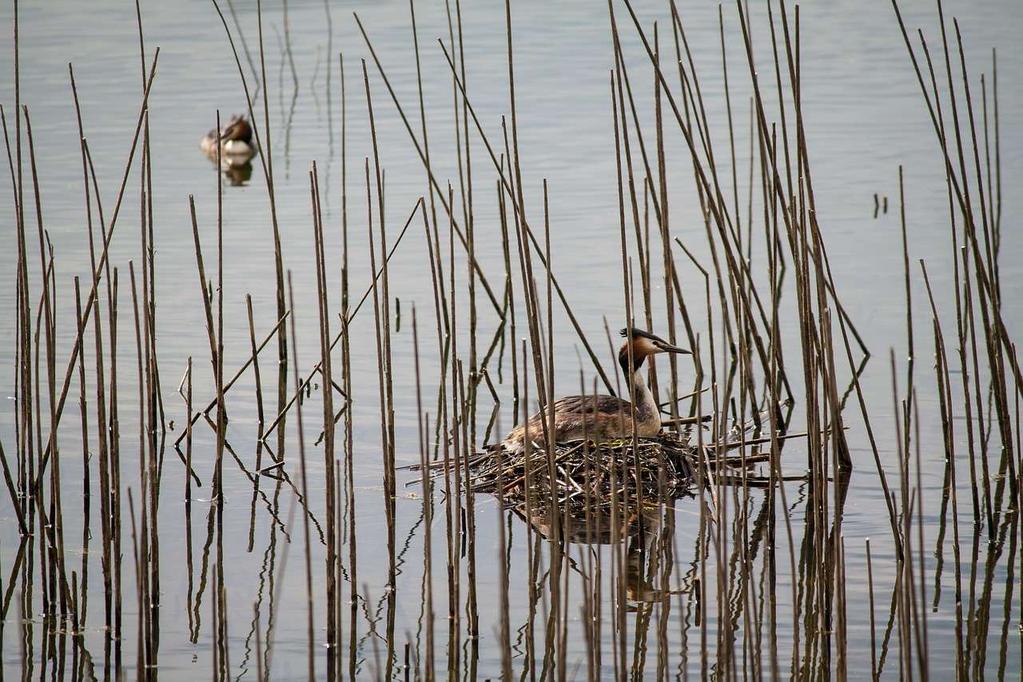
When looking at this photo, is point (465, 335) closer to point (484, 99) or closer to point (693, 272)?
point (693, 272)

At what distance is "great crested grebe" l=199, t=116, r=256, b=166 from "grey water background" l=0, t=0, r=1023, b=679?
0.26m

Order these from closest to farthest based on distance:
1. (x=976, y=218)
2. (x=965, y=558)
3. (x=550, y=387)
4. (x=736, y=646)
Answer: (x=550, y=387) < (x=736, y=646) < (x=965, y=558) < (x=976, y=218)

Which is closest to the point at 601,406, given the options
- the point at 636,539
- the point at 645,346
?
the point at 645,346

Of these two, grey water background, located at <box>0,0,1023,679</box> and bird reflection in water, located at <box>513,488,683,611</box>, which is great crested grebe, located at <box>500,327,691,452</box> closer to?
bird reflection in water, located at <box>513,488,683,611</box>

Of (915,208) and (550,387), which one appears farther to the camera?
(915,208)

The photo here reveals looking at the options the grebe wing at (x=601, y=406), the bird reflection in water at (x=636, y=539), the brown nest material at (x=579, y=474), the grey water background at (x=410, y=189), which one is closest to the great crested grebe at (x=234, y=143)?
the grey water background at (x=410, y=189)

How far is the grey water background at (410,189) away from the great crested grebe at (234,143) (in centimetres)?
26

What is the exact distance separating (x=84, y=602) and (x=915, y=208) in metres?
8.70

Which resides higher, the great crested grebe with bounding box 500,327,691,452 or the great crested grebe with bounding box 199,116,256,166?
the great crested grebe with bounding box 199,116,256,166

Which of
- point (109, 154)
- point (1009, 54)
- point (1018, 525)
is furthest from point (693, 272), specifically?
point (1009, 54)

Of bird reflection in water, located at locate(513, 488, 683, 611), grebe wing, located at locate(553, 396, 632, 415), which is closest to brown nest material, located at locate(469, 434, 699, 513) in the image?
bird reflection in water, located at locate(513, 488, 683, 611)

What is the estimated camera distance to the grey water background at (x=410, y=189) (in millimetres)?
6449

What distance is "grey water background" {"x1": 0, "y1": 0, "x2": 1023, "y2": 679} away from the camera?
21.2ft

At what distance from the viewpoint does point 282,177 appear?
14.9 m
